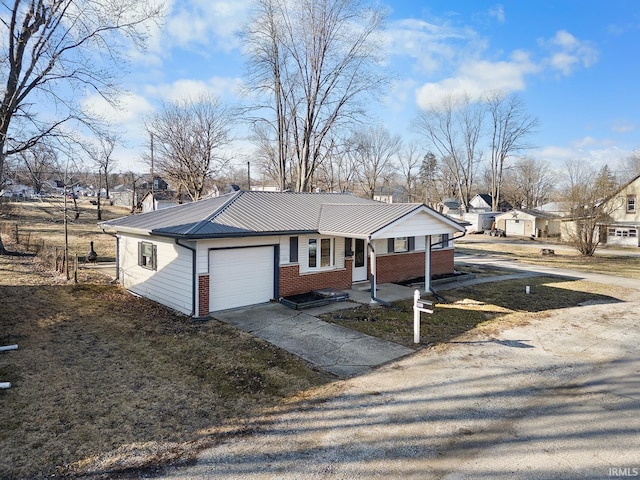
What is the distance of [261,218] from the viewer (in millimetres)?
12938

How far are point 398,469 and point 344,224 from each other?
908 centimetres

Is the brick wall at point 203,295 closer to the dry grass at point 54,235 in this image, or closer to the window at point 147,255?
the window at point 147,255

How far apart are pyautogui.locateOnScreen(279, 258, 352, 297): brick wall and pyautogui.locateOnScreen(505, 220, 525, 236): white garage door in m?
37.9

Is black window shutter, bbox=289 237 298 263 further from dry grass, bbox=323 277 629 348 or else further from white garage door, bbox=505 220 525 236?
white garage door, bbox=505 220 525 236

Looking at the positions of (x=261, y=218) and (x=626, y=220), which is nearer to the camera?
(x=261, y=218)

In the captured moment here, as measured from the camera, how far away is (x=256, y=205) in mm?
14250

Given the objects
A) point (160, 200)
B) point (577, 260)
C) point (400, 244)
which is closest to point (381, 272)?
point (400, 244)

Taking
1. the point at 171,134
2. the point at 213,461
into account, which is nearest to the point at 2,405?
the point at 213,461

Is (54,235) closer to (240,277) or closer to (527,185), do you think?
(240,277)

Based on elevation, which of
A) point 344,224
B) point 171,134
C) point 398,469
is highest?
point 171,134

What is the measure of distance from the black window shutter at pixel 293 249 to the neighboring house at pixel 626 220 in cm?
3353

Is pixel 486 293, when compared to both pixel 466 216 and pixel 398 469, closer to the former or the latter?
pixel 398 469

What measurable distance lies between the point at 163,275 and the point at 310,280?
4591 millimetres

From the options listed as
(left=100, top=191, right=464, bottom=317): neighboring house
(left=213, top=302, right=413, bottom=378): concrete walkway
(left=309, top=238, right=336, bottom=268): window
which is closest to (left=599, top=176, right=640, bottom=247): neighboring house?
(left=100, top=191, right=464, bottom=317): neighboring house
